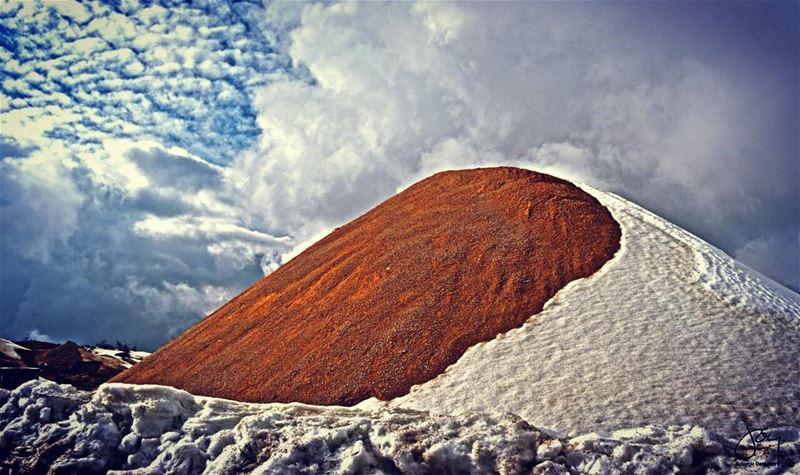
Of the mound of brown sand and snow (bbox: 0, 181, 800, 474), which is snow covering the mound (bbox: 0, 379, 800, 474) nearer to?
snow (bbox: 0, 181, 800, 474)

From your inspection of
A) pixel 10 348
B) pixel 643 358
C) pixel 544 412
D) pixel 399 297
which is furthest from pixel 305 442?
pixel 10 348

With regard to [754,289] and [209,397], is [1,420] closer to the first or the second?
[209,397]

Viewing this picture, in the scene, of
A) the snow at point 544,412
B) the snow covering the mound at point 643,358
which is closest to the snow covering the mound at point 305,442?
the snow at point 544,412

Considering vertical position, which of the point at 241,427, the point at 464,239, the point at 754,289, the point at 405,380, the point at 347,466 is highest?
the point at 464,239

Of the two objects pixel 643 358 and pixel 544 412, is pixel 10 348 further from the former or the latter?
pixel 643 358

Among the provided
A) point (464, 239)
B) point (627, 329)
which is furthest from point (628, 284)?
point (464, 239)
